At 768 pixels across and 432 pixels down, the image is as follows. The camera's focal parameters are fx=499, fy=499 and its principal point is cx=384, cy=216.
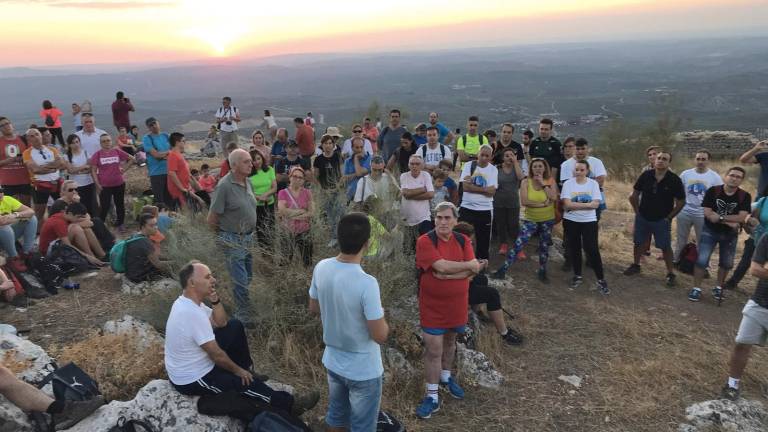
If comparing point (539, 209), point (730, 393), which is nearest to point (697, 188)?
point (539, 209)

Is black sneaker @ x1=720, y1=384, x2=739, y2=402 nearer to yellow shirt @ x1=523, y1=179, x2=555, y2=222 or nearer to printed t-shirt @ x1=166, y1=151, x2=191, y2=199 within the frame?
yellow shirt @ x1=523, y1=179, x2=555, y2=222

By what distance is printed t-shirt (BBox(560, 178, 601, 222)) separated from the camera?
618cm

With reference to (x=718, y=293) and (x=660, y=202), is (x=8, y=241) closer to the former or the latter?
(x=660, y=202)

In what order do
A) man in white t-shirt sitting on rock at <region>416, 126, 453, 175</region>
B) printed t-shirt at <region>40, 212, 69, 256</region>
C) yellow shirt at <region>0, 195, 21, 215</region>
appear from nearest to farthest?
yellow shirt at <region>0, 195, 21, 215</region> < printed t-shirt at <region>40, 212, 69, 256</region> < man in white t-shirt sitting on rock at <region>416, 126, 453, 175</region>

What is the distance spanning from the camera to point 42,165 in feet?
22.7

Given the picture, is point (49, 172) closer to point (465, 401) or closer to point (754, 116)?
point (465, 401)

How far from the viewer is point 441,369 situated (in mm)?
4328

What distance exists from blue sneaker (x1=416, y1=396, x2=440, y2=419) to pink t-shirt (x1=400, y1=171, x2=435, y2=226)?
101 inches

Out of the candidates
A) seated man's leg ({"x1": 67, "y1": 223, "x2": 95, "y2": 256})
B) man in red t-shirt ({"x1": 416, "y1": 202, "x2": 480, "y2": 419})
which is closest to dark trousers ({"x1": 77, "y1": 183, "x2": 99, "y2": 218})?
seated man's leg ({"x1": 67, "y1": 223, "x2": 95, "y2": 256})

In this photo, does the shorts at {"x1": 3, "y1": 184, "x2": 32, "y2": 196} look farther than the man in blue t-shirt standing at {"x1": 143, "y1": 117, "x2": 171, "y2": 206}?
No

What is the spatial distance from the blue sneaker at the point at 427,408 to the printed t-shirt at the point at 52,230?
4.82m

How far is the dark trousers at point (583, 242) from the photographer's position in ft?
20.6

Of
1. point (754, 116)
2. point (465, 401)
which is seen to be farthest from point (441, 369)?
point (754, 116)

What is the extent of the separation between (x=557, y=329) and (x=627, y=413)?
1463mm
